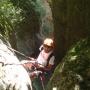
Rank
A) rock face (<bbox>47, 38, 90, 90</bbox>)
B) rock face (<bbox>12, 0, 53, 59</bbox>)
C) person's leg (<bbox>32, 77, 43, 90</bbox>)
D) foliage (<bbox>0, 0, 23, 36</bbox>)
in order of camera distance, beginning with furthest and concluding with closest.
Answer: rock face (<bbox>12, 0, 53, 59</bbox>) → foliage (<bbox>0, 0, 23, 36</bbox>) → person's leg (<bbox>32, 77, 43, 90</bbox>) → rock face (<bbox>47, 38, 90, 90</bbox>)

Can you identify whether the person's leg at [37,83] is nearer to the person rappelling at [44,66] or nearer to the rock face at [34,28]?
the person rappelling at [44,66]

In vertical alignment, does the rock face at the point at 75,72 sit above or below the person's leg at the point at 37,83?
above

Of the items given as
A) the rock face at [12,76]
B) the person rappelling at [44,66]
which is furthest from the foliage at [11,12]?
the rock face at [12,76]

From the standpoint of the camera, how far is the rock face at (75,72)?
372cm

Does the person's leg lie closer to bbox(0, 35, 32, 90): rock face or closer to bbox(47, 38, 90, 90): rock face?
bbox(0, 35, 32, 90): rock face

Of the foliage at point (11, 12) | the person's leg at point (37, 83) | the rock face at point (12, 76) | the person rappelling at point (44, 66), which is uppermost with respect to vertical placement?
the rock face at point (12, 76)

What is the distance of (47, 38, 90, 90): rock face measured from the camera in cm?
372

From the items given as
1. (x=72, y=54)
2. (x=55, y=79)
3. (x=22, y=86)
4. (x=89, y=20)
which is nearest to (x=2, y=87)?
(x=22, y=86)

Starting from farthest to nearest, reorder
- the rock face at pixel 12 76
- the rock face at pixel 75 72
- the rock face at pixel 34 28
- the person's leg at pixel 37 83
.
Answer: the rock face at pixel 34 28
the person's leg at pixel 37 83
the rock face at pixel 12 76
the rock face at pixel 75 72

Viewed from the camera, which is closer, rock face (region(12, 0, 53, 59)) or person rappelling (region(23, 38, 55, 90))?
person rappelling (region(23, 38, 55, 90))

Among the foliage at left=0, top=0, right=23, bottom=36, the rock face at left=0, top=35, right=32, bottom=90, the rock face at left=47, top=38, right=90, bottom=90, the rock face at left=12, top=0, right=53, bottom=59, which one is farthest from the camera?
the rock face at left=12, top=0, right=53, bottom=59

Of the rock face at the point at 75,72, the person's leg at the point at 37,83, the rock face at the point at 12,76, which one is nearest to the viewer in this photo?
the rock face at the point at 75,72

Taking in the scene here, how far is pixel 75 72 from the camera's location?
3824mm

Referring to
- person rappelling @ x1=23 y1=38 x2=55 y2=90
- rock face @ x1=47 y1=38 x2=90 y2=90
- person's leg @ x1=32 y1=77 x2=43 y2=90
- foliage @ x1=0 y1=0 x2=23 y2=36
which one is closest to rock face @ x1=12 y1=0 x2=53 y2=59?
foliage @ x1=0 y1=0 x2=23 y2=36
